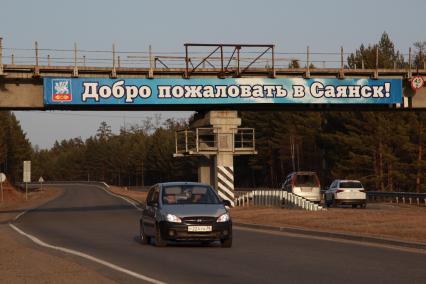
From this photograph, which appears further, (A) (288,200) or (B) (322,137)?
(B) (322,137)

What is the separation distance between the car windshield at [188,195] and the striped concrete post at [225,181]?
22409 millimetres

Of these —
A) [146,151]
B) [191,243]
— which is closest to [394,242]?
[191,243]

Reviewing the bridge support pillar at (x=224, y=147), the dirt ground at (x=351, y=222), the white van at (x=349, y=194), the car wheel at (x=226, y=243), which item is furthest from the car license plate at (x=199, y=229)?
the white van at (x=349, y=194)

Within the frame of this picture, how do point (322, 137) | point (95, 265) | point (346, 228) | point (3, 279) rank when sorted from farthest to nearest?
1. point (322, 137)
2. point (346, 228)
3. point (95, 265)
4. point (3, 279)

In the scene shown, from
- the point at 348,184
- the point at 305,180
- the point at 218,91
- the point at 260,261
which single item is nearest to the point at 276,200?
the point at 305,180

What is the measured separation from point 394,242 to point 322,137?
66.0m

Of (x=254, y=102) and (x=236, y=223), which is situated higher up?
(x=254, y=102)

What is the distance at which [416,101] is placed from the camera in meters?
45.0

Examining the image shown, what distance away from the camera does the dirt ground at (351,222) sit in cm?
2383

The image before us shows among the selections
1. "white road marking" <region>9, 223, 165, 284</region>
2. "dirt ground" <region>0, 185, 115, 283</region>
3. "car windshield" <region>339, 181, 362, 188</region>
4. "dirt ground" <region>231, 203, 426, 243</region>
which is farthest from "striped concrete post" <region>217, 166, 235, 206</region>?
"dirt ground" <region>0, 185, 115, 283</region>

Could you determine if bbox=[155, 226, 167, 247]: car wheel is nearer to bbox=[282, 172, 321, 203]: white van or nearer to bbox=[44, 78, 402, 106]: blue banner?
bbox=[44, 78, 402, 106]: blue banner

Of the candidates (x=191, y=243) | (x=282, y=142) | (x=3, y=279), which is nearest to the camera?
(x=3, y=279)

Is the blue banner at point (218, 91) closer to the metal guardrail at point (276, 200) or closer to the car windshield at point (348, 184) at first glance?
the car windshield at point (348, 184)

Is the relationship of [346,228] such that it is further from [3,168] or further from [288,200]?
[3,168]
